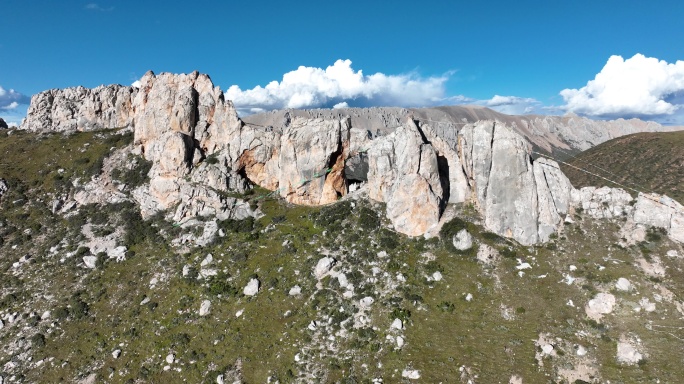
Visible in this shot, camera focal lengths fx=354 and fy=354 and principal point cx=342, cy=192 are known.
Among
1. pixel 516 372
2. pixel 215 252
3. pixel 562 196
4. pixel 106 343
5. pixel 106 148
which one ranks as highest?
pixel 106 148

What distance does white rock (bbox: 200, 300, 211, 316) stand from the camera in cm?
5801

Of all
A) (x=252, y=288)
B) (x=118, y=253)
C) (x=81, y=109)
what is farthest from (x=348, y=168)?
(x=81, y=109)

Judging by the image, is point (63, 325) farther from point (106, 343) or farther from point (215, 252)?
point (215, 252)

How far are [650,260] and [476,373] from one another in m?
36.9

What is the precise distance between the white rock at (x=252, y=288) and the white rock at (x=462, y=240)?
1427 inches

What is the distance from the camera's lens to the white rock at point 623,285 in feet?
172

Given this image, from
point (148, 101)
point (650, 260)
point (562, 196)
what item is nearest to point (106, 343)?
point (148, 101)

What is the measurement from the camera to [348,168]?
87.5 metres

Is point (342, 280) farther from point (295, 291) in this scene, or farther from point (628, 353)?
point (628, 353)

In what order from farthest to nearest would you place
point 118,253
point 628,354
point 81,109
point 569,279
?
point 81,109, point 118,253, point 569,279, point 628,354

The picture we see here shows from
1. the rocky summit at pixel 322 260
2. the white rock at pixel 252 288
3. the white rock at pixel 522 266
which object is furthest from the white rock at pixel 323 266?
the white rock at pixel 522 266

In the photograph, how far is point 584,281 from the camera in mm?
54844

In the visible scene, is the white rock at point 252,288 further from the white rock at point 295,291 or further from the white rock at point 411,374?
the white rock at point 411,374

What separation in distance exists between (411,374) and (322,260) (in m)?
25.6
